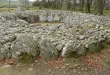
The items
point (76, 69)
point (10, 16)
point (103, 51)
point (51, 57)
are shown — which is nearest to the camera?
point (76, 69)

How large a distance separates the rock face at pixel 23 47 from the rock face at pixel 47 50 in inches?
10.8

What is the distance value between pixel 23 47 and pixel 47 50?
1.14 m

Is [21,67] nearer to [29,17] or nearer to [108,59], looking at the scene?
[108,59]

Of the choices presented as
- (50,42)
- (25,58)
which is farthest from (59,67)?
(25,58)

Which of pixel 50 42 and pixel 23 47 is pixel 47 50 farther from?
pixel 23 47

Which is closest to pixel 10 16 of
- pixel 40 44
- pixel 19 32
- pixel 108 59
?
pixel 19 32

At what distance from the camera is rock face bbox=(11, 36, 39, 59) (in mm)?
10109

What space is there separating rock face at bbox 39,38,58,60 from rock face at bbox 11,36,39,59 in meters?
0.27

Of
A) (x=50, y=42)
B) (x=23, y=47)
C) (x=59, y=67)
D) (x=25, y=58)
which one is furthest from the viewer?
(x=50, y=42)

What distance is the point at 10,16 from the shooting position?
19547mm

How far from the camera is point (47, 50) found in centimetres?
1022

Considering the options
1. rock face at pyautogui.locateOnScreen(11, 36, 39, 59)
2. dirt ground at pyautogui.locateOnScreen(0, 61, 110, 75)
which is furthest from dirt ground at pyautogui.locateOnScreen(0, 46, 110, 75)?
rock face at pyautogui.locateOnScreen(11, 36, 39, 59)

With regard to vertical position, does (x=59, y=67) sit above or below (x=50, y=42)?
below

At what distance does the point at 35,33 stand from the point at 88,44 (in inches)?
117
